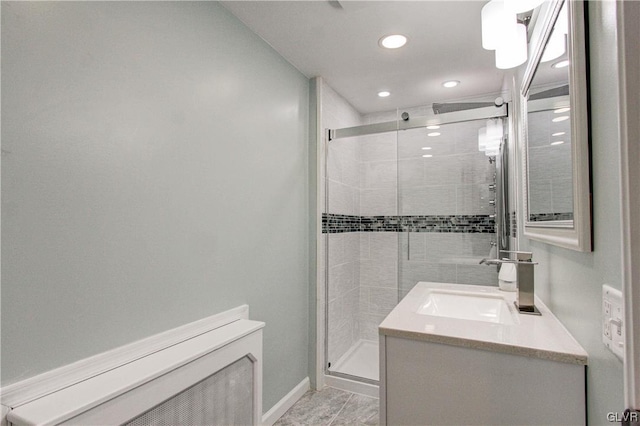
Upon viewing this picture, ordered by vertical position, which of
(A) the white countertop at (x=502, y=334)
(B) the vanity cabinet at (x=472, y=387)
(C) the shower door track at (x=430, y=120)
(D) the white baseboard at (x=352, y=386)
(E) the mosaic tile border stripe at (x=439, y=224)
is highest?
(C) the shower door track at (x=430, y=120)

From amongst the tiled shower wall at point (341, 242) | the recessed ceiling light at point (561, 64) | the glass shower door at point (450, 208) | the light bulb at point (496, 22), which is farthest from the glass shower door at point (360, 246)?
the recessed ceiling light at point (561, 64)

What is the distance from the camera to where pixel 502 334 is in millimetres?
1125

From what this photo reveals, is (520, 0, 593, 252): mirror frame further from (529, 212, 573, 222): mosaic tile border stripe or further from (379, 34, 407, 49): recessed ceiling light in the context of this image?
(379, 34, 407, 49): recessed ceiling light

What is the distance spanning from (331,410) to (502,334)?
1485 mm

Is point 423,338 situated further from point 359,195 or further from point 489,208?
point 359,195

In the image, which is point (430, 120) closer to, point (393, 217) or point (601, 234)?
point (393, 217)

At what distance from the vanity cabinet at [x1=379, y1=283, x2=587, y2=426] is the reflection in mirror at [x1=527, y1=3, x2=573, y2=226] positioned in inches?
15.5

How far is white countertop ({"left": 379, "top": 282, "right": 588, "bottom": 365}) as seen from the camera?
3.24 feet

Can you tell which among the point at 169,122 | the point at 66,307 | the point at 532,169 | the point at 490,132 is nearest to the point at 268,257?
the point at 169,122

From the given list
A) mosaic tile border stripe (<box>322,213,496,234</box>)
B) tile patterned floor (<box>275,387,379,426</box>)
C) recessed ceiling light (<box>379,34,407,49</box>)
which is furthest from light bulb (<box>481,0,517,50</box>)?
tile patterned floor (<box>275,387,379,426</box>)

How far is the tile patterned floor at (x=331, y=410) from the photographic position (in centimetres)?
207

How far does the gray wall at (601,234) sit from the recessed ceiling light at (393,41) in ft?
4.28

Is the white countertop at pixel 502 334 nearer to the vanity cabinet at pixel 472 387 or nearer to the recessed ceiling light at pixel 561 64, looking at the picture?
the vanity cabinet at pixel 472 387

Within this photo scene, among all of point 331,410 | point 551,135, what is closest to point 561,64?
point 551,135
